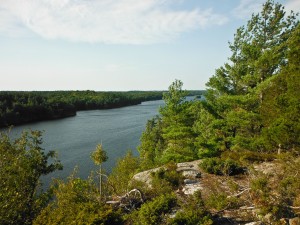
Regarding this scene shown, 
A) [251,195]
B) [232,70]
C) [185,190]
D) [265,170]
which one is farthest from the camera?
[232,70]

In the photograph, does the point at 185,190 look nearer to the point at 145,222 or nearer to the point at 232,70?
the point at 145,222

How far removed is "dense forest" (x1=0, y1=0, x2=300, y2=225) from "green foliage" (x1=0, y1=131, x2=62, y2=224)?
0.05 metres

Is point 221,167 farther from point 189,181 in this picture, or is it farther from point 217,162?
point 189,181

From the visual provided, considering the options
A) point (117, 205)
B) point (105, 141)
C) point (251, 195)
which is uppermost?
point (251, 195)

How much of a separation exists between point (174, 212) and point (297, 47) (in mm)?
11292

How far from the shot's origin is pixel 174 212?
35.9 ft

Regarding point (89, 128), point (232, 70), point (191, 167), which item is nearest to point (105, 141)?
point (89, 128)

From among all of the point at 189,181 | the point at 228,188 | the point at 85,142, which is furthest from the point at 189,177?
the point at 85,142

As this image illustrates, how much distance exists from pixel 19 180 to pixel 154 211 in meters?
9.08

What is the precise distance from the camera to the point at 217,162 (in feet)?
52.8

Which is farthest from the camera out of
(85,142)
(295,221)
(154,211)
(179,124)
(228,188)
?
(85,142)

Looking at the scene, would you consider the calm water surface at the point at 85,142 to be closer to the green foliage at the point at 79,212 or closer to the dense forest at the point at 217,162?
the dense forest at the point at 217,162

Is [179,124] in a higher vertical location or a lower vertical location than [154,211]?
higher

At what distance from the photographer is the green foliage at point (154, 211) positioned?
33.0 ft
